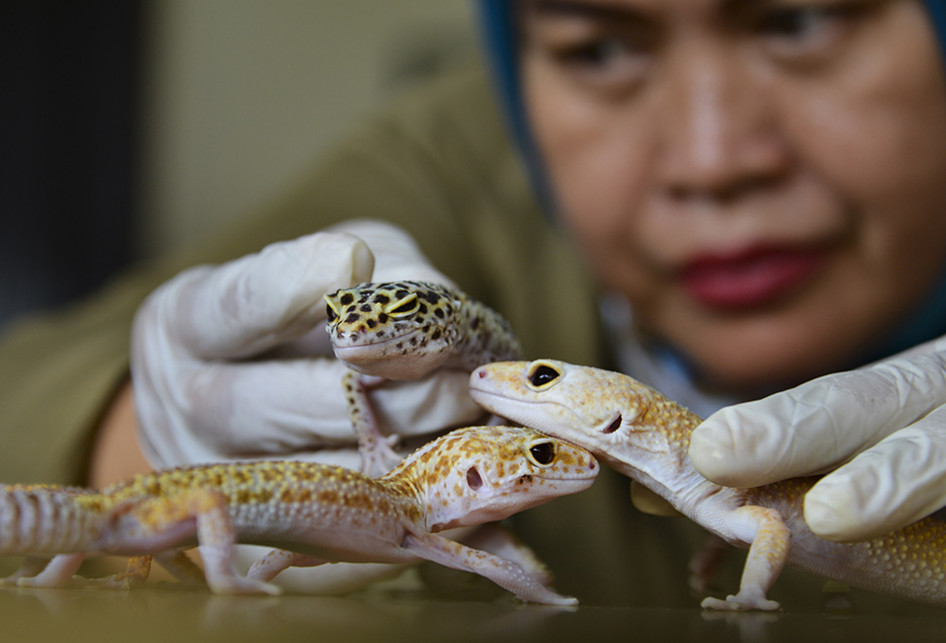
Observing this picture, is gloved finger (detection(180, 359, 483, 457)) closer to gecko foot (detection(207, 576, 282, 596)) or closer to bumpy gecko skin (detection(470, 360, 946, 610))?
bumpy gecko skin (detection(470, 360, 946, 610))

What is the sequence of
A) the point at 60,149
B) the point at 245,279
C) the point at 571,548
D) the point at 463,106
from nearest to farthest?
the point at 245,279 < the point at 571,548 < the point at 463,106 < the point at 60,149

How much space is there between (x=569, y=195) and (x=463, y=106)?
39.1 inches

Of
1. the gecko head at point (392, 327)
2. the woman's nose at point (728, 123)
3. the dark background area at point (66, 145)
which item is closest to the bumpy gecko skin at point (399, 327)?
the gecko head at point (392, 327)

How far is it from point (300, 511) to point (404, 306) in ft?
0.62

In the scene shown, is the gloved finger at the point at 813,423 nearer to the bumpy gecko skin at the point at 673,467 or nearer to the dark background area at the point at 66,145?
the bumpy gecko skin at the point at 673,467

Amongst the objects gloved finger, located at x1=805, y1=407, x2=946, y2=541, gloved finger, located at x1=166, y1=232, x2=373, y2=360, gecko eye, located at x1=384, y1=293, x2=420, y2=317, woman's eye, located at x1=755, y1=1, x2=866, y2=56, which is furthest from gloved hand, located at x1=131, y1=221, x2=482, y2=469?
woman's eye, located at x1=755, y1=1, x2=866, y2=56

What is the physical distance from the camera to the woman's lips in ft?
4.29

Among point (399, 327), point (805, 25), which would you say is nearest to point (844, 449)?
point (399, 327)

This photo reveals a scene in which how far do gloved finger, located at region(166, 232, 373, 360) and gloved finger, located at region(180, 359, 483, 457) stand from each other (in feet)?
0.12

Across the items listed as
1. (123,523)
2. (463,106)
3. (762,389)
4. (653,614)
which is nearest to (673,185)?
(762,389)

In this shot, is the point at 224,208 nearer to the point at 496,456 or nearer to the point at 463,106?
the point at 463,106

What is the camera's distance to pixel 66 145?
3.92 metres

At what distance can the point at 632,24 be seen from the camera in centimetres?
127

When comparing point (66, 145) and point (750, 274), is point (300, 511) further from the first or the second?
point (66, 145)
